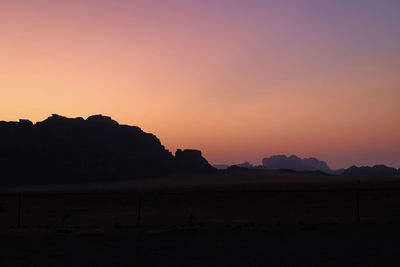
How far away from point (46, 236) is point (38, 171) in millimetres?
184704

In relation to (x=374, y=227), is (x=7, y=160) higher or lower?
higher

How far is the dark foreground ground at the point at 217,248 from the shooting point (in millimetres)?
12594

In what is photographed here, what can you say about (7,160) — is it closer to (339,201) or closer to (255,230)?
(339,201)

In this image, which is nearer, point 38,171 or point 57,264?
point 57,264

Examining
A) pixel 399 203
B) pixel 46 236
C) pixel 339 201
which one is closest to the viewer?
pixel 46 236

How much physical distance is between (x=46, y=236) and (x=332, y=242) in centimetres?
1171

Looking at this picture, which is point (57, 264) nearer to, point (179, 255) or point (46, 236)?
point (179, 255)

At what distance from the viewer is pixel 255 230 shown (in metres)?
19.4

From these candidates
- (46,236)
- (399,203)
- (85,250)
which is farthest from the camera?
(399,203)

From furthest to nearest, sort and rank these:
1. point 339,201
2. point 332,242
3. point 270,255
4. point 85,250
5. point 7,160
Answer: point 7,160
point 339,201
point 332,242
point 85,250
point 270,255

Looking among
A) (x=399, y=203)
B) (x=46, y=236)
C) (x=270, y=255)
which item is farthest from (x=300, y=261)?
(x=399, y=203)

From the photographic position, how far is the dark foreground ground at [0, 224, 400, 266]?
41.3ft

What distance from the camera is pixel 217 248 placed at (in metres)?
14.8

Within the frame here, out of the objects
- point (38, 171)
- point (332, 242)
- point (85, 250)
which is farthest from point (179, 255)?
point (38, 171)
